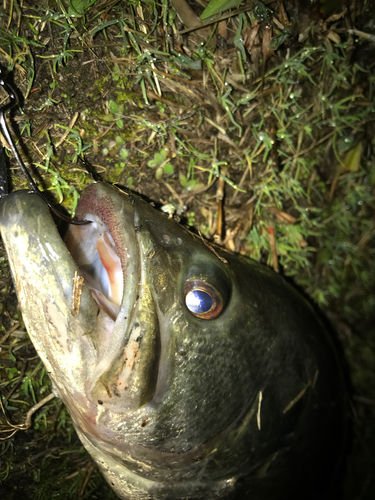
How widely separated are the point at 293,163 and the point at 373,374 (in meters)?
2.65

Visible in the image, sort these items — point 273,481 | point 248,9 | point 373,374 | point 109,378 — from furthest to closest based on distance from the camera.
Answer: point 373,374 < point 248,9 < point 273,481 < point 109,378

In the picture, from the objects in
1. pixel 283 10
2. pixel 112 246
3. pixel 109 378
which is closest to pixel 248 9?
pixel 283 10

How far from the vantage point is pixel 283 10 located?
98.4 inches

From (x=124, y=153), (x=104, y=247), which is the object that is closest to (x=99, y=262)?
(x=104, y=247)

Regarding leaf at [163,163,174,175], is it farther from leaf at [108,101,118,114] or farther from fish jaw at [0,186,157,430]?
fish jaw at [0,186,157,430]

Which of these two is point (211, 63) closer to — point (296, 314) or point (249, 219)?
point (249, 219)

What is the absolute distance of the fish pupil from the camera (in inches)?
68.7

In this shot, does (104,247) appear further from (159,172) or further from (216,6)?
(216,6)

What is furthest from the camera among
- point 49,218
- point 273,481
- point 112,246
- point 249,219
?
point 249,219

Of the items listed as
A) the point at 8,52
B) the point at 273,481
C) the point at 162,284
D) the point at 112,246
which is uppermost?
the point at 8,52

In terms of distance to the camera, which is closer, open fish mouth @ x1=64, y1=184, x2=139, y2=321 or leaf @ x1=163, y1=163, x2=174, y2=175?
open fish mouth @ x1=64, y1=184, x2=139, y2=321

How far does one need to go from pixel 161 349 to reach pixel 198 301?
307 mm

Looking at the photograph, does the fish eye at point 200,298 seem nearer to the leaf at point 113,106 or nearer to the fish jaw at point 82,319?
the fish jaw at point 82,319

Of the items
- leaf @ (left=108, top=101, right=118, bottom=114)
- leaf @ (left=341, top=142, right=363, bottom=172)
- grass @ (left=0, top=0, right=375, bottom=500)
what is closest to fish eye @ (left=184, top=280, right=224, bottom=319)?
grass @ (left=0, top=0, right=375, bottom=500)
